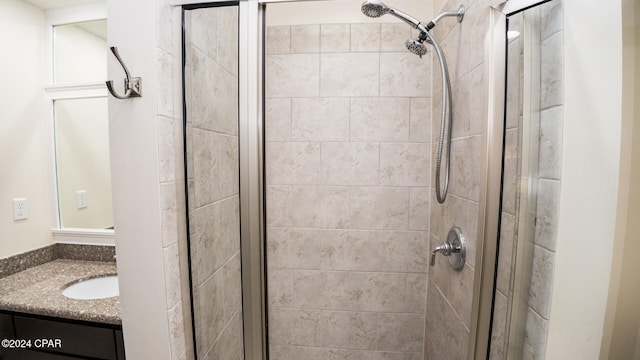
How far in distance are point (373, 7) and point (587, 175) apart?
→ 0.85 metres

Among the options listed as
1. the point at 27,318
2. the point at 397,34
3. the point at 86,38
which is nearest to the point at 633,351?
the point at 397,34

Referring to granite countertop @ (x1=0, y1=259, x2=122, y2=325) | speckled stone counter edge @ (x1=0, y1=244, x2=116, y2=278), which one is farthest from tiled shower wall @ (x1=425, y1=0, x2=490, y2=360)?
speckled stone counter edge @ (x1=0, y1=244, x2=116, y2=278)

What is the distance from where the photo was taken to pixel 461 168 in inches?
37.6

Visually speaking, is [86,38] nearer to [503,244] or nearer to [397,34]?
[397,34]

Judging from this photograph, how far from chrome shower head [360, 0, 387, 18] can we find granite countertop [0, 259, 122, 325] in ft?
4.97

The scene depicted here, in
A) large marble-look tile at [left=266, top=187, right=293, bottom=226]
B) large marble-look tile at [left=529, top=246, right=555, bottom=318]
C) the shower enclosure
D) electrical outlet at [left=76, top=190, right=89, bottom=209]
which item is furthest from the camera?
electrical outlet at [left=76, top=190, right=89, bottom=209]

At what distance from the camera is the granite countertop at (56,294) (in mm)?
920

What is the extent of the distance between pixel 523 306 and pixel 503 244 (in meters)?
0.16

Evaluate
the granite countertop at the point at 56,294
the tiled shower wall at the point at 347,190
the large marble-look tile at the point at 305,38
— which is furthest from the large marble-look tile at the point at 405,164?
the granite countertop at the point at 56,294

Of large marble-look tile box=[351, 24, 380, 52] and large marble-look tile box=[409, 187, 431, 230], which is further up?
large marble-look tile box=[351, 24, 380, 52]

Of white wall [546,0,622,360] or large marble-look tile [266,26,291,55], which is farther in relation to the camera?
large marble-look tile [266,26,291,55]

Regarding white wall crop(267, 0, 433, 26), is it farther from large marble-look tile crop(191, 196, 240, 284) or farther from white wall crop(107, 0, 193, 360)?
large marble-look tile crop(191, 196, 240, 284)

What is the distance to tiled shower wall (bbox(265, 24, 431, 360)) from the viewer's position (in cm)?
129

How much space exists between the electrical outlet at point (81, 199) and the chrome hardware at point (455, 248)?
6.62 feet
